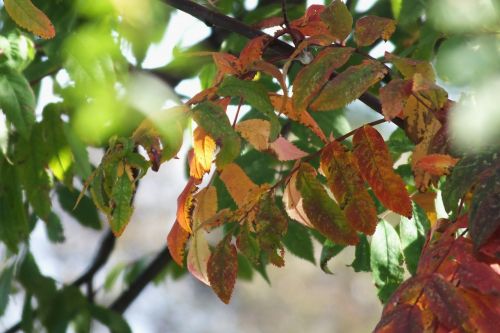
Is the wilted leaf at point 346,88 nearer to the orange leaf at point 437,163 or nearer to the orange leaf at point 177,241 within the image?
the orange leaf at point 437,163

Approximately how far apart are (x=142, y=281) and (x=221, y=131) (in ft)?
4.30

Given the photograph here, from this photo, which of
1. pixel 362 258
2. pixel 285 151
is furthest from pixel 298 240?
pixel 285 151

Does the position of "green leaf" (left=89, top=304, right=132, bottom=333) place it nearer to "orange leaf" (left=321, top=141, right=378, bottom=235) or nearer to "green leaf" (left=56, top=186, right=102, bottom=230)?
"green leaf" (left=56, top=186, right=102, bottom=230)

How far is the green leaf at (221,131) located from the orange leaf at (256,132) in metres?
0.10

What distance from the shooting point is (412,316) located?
2.53 ft

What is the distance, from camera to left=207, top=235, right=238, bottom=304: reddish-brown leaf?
940mm

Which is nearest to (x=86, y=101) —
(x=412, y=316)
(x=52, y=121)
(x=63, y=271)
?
(x=52, y=121)

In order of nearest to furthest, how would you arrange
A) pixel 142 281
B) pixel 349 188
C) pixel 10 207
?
pixel 349 188
pixel 10 207
pixel 142 281

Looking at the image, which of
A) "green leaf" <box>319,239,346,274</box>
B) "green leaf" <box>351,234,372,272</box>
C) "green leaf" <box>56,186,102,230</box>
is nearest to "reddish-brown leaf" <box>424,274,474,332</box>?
"green leaf" <box>319,239,346,274</box>

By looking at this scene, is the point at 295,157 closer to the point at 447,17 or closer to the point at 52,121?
the point at 447,17

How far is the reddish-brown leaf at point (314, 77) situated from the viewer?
90 cm

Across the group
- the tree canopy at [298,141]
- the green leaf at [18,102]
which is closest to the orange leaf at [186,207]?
the tree canopy at [298,141]

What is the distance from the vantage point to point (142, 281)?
85.7 inches

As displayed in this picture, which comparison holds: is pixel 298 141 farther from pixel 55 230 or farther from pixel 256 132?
pixel 55 230
